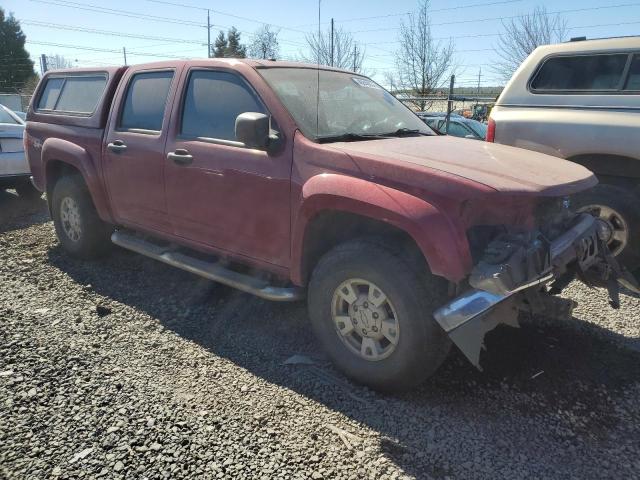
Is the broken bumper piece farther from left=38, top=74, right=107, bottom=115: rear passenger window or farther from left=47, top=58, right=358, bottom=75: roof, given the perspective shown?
left=38, top=74, right=107, bottom=115: rear passenger window

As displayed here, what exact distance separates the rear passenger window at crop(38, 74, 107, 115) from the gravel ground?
1.96 metres

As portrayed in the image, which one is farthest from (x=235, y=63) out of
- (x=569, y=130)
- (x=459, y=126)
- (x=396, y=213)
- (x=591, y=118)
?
(x=459, y=126)

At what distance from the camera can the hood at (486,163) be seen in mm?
2650

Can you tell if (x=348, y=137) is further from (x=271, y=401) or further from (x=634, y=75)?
(x=634, y=75)

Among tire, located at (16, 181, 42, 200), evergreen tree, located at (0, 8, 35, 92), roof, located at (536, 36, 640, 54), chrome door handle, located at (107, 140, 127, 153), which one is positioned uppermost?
evergreen tree, located at (0, 8, 35, 92)

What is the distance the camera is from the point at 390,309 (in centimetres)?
291

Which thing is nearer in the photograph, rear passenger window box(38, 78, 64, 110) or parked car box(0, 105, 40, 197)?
rear passenger window box(38, 78, 64, 110)

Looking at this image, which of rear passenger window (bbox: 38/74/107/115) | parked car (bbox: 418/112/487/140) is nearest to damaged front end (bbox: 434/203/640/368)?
rear passenger window (bbox: 38/74/107/115)

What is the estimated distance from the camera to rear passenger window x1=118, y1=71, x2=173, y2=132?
421 centimetres

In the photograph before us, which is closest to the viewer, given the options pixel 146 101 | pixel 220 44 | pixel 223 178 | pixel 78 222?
pixel 223 178

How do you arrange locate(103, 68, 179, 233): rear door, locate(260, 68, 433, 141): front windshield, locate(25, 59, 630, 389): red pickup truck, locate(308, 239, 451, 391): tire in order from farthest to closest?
1. locate(103, 68, 179, 233): rear door
2. locate(260, 68, 433, 141): front windshield
3. locate(308, 239, 451, 391): tire
4. locate(25, 59, 630, 389): red pickup truck

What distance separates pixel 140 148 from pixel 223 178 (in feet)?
3.53

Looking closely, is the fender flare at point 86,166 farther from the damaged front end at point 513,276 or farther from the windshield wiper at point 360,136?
the damaged front end at point 513,276

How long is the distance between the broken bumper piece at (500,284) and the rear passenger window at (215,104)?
1.83 m
